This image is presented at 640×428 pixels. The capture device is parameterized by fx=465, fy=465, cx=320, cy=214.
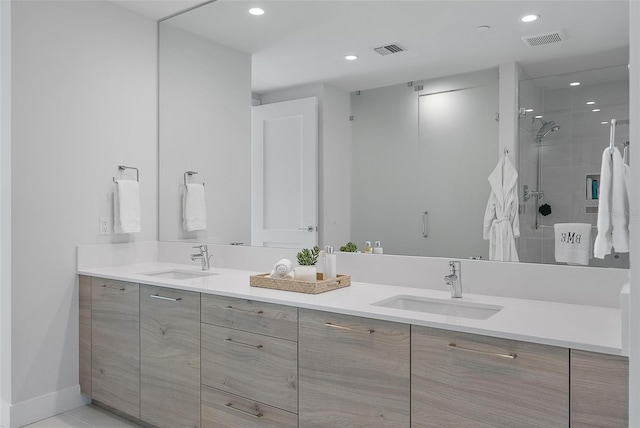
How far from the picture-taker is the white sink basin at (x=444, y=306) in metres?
1.87

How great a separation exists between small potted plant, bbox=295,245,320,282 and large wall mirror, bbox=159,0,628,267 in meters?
0.17

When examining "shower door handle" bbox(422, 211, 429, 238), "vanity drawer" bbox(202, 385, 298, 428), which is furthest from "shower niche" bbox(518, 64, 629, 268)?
"vanity drawer" bbox(202, 385, 298, 428)

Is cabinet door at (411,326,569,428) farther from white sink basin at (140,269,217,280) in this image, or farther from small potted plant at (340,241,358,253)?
white sink basin at (140,269,217,280)

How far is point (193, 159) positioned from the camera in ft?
10.5

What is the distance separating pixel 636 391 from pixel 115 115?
120 inches

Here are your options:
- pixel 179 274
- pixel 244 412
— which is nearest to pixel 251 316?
pixel 244 412

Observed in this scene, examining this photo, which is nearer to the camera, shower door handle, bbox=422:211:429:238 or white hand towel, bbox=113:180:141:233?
shower door handle, bbox=422:211:429:238

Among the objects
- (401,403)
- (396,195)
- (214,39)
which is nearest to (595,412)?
(401,403)

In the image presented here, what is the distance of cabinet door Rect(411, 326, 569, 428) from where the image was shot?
1378mm

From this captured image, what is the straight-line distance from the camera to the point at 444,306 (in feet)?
6.46

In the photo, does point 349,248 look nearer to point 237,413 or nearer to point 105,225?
point 237,413

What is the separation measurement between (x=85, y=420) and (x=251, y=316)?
57.2 inches

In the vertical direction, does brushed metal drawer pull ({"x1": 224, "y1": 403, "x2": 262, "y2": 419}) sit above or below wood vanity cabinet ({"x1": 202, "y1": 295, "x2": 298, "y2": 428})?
below

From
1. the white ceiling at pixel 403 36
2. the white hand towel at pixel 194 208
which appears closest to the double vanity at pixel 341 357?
the white hand towel at pixel 194 208
